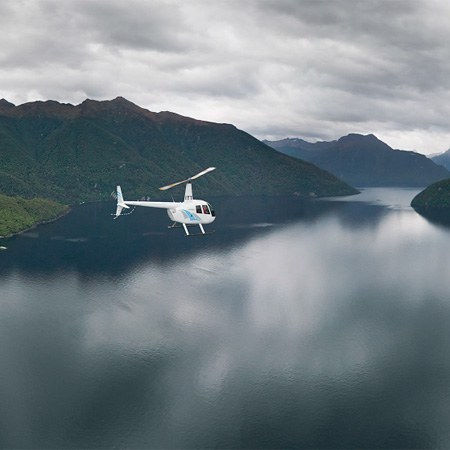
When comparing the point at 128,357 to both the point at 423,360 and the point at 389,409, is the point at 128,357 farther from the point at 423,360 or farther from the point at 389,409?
the point at 423,360

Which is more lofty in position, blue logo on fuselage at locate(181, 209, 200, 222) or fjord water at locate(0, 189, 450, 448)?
blue logo on fuselage at locate(181, 209, 200, 222)

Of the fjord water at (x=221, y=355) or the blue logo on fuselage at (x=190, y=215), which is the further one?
the blue logo on fuselage at (x=190, y=215)

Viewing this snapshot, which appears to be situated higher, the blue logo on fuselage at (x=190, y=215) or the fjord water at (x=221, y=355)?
the blue logo on fuselage at (x=190, y=215)

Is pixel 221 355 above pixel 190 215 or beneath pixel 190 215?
beneath

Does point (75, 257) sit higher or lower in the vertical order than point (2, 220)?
lower

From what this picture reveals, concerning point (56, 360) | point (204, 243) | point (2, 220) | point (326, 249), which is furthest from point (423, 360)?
point (2, 220)

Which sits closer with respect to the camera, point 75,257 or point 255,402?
point 255,402

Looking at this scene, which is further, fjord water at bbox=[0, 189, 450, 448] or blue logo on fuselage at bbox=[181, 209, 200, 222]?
blue logo on fuselage at bbox=[181, 209, 200, 222]

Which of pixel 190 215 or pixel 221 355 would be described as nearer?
pixel 221 355
